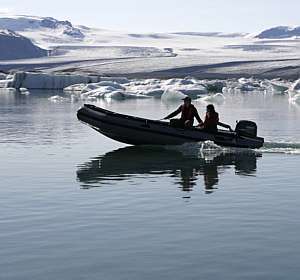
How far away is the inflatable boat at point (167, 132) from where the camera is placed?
56.7 feet

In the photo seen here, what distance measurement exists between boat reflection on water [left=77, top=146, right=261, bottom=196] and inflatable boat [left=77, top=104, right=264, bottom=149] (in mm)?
250

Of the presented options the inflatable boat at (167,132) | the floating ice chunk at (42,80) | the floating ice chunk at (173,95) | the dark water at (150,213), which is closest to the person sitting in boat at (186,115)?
the inflatable boat at (167,132)

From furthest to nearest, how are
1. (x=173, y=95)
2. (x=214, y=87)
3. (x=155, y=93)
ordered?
(x=214, y=87) → (x=155, y=93) → (x=173, y=95)

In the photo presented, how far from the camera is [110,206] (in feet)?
33.6

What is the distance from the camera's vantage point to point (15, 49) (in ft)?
495

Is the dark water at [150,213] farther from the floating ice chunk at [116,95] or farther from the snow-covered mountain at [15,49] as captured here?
the snow-covered mountain at [15,49]

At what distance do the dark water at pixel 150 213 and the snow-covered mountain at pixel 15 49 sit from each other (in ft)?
444

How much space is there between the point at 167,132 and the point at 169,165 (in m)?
2.43

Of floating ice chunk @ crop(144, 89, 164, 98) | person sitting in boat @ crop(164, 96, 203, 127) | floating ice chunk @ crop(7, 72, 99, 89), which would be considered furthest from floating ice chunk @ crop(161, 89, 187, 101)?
person sitting in boat @ crop(164, 96, 203, 127)

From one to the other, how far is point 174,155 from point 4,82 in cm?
5635

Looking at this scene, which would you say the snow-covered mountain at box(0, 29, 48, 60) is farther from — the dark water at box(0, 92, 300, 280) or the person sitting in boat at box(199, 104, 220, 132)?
the person sitting in boat at box(199, 104, 220, 132)

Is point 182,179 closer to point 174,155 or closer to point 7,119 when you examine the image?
point 174,155

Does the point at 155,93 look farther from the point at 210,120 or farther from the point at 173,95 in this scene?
the point at 210,120

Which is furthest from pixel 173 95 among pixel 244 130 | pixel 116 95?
pixel 244 130
